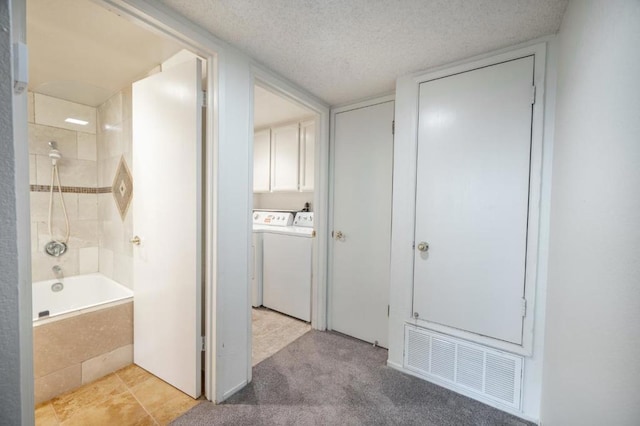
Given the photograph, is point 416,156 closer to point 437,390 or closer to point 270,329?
point 437,390

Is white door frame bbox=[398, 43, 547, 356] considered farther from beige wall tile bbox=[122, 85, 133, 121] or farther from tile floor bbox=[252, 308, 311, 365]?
beige wall tile bbox=[122, 85, 133, 121]

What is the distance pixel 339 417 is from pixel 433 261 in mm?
1106

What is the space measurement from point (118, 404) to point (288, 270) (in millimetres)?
1599

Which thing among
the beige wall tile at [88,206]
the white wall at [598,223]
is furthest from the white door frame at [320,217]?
the beige wall tile at [88,206]

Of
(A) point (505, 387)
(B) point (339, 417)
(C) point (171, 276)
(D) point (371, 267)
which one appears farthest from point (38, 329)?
(A) point (505, 387)

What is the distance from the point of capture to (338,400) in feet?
5.40

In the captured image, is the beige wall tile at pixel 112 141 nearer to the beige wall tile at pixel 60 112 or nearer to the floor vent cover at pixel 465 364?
the beige wall tile at pixel 60 112

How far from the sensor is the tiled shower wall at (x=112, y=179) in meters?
2.25

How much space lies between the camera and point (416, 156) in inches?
73.2

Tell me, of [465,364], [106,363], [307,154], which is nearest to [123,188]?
[106,363]

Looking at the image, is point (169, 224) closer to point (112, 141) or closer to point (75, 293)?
point (112, 141)

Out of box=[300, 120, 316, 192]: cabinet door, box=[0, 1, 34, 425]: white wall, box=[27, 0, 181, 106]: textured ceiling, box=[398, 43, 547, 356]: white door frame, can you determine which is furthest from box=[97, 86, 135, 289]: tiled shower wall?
box=[398, 43, 547, 356]: white door frame

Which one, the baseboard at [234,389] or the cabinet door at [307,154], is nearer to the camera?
the baseboard at [234,389]

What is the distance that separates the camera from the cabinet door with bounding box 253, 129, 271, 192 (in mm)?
3378
